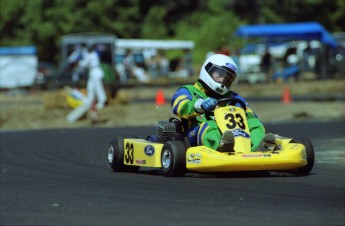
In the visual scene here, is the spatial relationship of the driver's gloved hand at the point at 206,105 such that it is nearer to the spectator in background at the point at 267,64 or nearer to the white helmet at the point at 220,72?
the white helmet at the point at 220,72

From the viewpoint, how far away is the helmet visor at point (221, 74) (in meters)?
10.9

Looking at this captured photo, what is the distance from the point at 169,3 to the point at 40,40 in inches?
677

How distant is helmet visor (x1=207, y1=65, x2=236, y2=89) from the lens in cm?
1089

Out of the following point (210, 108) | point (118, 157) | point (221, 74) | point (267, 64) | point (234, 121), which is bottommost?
point (118, 157)

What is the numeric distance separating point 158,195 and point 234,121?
6.05 feet

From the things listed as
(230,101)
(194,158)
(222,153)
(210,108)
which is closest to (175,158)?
(194,158)

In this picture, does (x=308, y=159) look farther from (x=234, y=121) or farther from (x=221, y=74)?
(x=221, y=74)

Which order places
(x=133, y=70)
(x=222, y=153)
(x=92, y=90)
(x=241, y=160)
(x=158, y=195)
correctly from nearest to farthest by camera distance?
(x=158, y=195) → (x=241, y=160) → (x=222, y=153) → (x=92, y=90) → (x=133, y=70)

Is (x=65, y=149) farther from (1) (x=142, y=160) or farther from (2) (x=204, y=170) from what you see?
(2) (x=204, y=170)

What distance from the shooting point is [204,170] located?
10062 millimetres

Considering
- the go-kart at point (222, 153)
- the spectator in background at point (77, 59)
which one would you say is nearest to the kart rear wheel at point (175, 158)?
the go-kart at point (222, 153)

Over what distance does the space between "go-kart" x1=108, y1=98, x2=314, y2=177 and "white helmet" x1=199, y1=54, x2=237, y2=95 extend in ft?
0.60

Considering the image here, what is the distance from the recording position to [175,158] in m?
10.1

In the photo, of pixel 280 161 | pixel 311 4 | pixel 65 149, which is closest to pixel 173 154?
pixel 280 161
